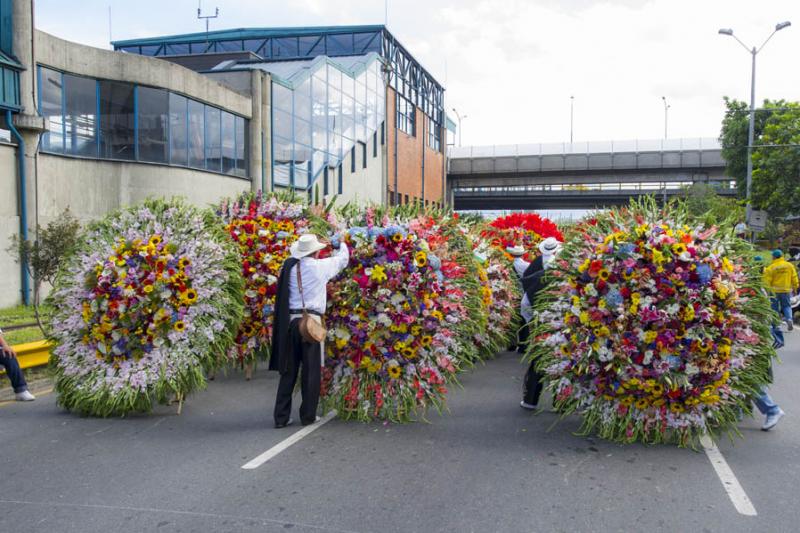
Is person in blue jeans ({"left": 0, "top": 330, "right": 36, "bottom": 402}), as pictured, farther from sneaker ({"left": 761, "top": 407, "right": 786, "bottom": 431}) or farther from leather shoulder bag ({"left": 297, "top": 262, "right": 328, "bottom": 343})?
sneaker ({"left": 761, "top": 407, "right": 786, "bottom": 431})

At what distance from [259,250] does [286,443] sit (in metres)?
3.69

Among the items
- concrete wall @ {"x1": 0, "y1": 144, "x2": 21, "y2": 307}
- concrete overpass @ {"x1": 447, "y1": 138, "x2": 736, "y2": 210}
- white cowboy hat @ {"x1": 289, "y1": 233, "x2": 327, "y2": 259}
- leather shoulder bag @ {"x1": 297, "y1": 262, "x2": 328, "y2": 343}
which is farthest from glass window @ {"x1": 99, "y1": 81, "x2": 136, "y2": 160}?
concrete overpass @ {"x1": 447, "y1": 138, "x2": 736, "y2": 210}

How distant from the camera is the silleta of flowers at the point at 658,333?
6.02 m

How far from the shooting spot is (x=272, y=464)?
5.80 m

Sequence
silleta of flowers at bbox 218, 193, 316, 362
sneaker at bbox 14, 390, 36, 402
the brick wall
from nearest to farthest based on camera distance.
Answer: sneaker at bbox 14, 390, 36, 402, silleta of flowers at bbox 218, 193, 316, 362, the brick wall

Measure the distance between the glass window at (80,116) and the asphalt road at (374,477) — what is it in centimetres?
1371

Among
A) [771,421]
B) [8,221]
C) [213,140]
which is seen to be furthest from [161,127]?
[771,421]

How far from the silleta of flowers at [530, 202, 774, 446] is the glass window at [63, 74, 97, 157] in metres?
16.8

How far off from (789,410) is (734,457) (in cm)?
247

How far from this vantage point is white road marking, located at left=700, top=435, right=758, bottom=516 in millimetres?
4902

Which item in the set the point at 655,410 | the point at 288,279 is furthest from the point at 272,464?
the point at 655,410

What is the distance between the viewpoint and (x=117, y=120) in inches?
822

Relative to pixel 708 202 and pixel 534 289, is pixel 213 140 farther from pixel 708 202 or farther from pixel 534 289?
pixel 708 202

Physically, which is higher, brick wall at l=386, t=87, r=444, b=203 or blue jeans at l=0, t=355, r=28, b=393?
brick wall at l=386, t=87, r=444, b=203
